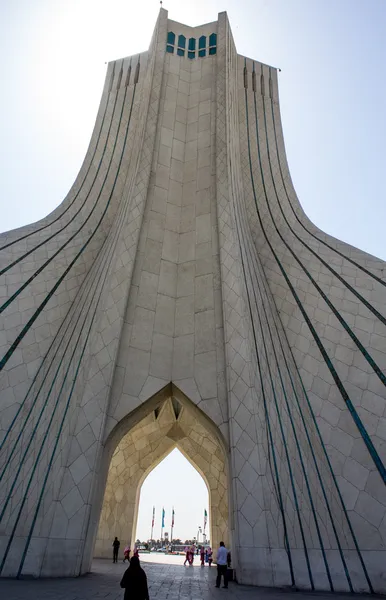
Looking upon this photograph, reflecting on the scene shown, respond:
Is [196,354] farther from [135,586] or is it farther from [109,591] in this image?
[135,586]

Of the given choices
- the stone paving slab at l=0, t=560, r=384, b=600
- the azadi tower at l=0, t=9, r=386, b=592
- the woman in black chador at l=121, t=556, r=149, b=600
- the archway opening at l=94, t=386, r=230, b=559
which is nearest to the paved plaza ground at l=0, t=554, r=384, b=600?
the stone paving slab at l=0, t=560, r=384, b=600

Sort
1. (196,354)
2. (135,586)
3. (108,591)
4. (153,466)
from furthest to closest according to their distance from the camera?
(153,466) < (196,354) < (108,591) < (135,586)

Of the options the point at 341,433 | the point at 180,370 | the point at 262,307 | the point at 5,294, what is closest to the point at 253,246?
the point at 262,307

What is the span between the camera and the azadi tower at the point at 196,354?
5734 mm

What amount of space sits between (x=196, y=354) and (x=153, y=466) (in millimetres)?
5927

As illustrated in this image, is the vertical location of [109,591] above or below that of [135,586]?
above

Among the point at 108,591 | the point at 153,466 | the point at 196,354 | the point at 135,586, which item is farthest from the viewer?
the point at 153,466

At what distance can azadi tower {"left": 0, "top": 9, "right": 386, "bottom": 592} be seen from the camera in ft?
18.8

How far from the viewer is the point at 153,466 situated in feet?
39.3

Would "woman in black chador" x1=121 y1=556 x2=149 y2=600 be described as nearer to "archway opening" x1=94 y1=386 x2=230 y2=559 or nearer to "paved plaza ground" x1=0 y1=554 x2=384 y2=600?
"paved plaza ground" x1=0 y1=554 x2=384 y2=600

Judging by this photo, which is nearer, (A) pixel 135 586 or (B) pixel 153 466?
(A) pixel 135 586

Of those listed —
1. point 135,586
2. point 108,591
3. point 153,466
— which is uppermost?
point 153,466

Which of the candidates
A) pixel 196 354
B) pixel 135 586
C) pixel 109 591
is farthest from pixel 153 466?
pixel 135 586

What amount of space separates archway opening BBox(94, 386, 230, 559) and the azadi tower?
0.18 feet
